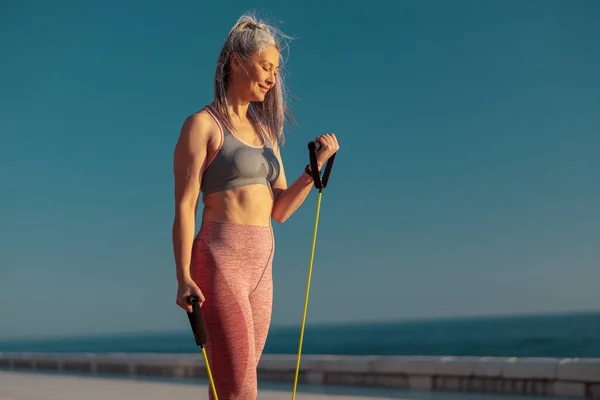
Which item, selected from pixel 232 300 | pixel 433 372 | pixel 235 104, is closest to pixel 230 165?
pixel 235 104

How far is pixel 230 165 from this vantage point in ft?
6.57

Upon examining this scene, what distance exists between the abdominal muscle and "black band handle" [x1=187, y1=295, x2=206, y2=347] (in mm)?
257

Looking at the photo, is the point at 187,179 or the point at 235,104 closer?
the point at 187,179

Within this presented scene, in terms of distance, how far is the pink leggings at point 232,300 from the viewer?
1.89m

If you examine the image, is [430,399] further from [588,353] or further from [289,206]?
[588,353]

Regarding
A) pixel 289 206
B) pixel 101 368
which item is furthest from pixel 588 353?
pixel 289 206

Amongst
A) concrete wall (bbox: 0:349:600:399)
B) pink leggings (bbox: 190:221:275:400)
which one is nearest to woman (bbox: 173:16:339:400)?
pink leggings (bbox: 190:221:275:400)

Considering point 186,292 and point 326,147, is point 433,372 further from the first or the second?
point 186,292

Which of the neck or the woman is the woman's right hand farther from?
the neck

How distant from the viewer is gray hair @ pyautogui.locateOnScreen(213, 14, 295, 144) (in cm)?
207

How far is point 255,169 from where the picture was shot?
204cm

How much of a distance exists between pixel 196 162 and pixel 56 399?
5.05m

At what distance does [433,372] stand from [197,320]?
4.39 meters

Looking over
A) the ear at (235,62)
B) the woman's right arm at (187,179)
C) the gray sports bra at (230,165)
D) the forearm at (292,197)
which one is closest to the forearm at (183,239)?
the woman's right arm at (187,179)
